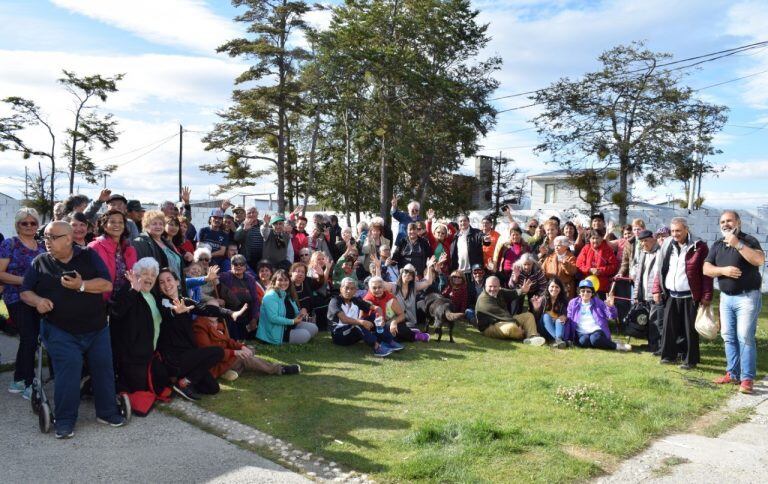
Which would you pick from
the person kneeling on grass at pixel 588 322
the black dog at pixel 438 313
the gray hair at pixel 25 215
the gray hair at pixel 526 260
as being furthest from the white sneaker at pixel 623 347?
the gray hair at pixel 25 215

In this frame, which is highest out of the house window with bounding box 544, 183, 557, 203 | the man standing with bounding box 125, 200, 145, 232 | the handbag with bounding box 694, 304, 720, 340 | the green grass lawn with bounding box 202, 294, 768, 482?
the house window with bounding box 544, 183, 557, 203

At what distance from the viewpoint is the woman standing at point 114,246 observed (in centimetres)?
528

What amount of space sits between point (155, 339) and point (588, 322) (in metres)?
5.92

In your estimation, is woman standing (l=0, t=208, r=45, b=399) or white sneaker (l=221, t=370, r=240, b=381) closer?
woman standing (l=0, t=208, r=45, b=399)

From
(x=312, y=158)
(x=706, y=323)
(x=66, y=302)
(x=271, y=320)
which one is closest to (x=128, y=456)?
(x=66, y=302)

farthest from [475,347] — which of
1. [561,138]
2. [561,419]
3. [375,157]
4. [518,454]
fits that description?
[375,157]

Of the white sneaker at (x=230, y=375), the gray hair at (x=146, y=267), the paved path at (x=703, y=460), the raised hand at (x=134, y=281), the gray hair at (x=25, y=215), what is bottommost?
the paved path at (x=703, y=460)

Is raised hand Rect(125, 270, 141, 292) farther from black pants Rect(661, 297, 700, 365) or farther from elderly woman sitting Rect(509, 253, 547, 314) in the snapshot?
black pants Rect(661, 297, 700, 365)

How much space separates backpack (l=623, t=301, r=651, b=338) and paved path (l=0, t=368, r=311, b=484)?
6119 mm

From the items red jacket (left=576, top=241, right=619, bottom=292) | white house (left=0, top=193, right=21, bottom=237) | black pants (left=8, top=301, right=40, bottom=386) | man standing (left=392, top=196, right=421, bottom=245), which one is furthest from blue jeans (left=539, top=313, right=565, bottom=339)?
white house (left=0, top=193, right=21, bottom=237)

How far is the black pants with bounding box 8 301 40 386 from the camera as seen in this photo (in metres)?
5.24

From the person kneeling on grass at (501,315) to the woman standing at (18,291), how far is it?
601 centimetres

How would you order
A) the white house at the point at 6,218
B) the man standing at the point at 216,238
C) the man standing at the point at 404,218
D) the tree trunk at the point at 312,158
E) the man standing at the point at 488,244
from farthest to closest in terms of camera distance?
the tree trunk at the point at 312,158 < the white house at the point at 6,218 < the man standing at the point at 404,218 < the man standing at the point at 488,244 < the man standing at the point at 216,238

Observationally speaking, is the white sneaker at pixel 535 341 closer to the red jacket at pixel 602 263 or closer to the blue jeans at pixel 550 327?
the blue jeans at pixel 550 327
